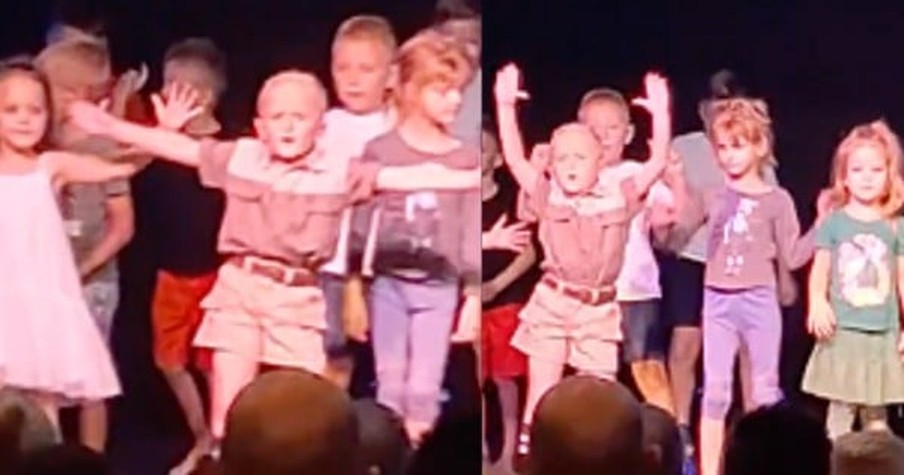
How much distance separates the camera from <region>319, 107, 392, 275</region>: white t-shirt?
2.24m

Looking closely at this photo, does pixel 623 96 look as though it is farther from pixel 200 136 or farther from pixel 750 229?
pixel 200 136

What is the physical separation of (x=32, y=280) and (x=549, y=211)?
0.70 meters

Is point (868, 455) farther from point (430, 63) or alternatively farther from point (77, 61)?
point (77, 61)

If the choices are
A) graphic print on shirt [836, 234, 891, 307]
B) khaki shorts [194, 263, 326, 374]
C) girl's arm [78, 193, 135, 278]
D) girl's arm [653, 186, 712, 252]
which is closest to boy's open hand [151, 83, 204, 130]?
girl's arm [78, 193, 135, 278]

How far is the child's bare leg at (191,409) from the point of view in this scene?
87.4 inches

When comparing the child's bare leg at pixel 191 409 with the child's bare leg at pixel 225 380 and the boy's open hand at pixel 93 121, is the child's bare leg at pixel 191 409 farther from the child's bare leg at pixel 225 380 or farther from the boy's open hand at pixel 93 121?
the boy's open hand at pixel 93 121

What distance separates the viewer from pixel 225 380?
223cm

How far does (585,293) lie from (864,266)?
39 cm

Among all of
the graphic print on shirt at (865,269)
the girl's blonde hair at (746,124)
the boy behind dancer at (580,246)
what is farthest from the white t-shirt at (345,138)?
the graphic print on shirt at (865,269)

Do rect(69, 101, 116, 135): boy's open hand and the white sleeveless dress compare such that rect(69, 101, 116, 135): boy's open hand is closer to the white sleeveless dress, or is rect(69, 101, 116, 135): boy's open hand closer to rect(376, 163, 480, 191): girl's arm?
the white sleeveless dress

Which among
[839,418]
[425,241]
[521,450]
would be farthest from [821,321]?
[425,241]

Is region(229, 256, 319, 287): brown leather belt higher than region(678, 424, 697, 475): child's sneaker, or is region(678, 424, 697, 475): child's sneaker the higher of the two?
region(229, 256, 319, 287): brown leather belt

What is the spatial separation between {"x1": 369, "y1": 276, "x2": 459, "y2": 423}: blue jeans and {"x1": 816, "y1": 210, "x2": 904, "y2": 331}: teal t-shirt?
0.52m

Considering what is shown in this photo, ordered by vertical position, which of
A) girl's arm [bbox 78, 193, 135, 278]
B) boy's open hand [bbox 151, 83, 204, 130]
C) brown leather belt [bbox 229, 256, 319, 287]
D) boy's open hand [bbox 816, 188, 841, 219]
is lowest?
brown leather belt [bbox 229, 256, 319, 287]
